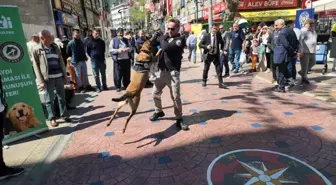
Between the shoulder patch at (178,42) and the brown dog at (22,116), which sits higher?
the shoulder patch at (178,42)

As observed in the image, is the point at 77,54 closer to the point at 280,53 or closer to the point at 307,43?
the point at 280,53

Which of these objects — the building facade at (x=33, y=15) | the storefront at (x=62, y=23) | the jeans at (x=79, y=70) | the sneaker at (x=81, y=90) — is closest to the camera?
the jeans at (x=79, y=70)

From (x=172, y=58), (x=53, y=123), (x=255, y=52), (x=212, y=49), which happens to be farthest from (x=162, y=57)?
(x=255, y=52)

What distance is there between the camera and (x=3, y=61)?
3928 mm

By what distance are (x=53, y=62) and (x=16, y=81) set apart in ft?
2.63

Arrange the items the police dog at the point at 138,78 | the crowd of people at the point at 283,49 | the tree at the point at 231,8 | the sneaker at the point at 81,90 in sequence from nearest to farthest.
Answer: the police dog at the point at 138,78
the crowd of people at the point at 283,49
the sneaker at the point at 81,90
the tree at the point at 231,8

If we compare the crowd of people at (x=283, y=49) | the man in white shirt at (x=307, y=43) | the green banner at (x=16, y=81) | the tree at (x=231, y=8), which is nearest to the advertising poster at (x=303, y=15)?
the crowd of people at (x=283, y=49)

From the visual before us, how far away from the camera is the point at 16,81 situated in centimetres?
412

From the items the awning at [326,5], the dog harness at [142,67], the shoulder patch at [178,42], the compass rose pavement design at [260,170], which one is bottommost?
the compass rose pavement design at [260,170]

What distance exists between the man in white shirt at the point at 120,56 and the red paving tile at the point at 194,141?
1.85 m

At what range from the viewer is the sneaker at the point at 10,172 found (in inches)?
123

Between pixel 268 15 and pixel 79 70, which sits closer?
pixel 79 70

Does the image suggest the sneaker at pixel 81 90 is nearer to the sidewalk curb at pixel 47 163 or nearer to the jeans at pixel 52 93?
the jeans at pixel 52 93

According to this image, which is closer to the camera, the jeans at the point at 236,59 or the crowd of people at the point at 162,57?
the crowd of people at the point at 162,57
